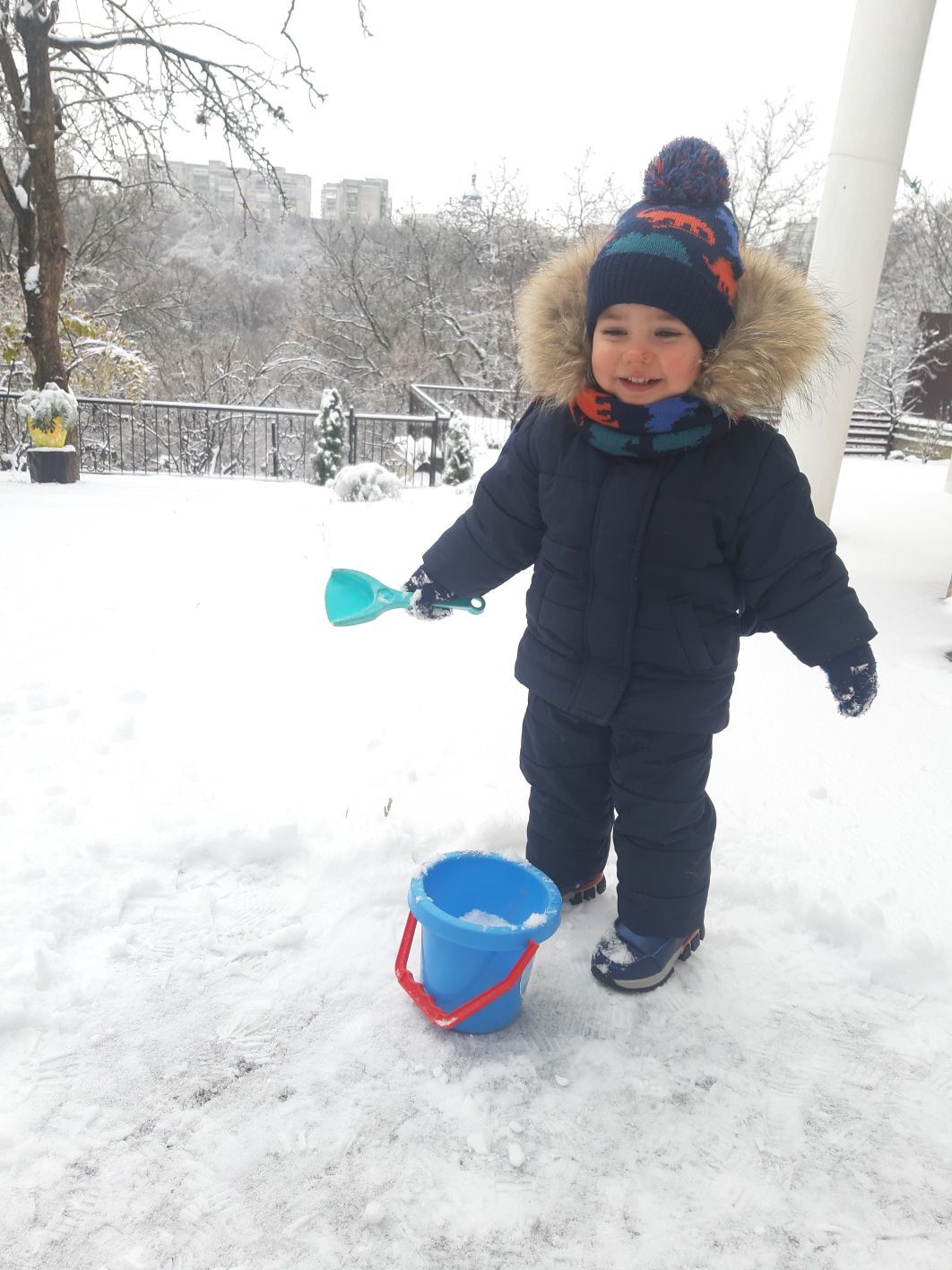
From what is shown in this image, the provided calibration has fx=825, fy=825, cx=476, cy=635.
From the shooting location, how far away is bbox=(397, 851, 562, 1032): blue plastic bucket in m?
1.34

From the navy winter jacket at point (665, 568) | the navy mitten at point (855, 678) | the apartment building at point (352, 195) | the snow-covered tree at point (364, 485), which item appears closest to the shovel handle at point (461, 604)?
the navy winter jacket at point (665, 568)

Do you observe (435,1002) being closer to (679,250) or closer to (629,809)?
(629,809)

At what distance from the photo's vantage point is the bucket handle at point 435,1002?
1351 millimetres

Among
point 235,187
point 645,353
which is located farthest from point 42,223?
point 235,187

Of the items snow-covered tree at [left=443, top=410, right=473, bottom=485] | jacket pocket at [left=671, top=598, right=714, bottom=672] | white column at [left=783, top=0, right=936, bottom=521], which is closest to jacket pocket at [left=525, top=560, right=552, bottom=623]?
jacket pocket at [left=671, top=598, right=714, bottom=672]

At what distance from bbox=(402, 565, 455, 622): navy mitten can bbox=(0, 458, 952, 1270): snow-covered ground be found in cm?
60

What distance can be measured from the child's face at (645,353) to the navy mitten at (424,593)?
19.9 inches

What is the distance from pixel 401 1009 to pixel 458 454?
28.9ft

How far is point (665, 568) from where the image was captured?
142cm

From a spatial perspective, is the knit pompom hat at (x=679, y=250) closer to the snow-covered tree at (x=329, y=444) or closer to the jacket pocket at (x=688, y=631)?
the jacket pocket at (x=688, y=631)

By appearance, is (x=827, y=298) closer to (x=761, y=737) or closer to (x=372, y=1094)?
(x=761, y=737)

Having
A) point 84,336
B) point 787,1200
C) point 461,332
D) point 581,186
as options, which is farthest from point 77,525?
point 461,332

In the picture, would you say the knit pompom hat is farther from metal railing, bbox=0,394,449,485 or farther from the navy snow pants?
metal railing, bbox=0,394,449,485

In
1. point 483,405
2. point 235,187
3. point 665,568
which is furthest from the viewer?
point 235,187
